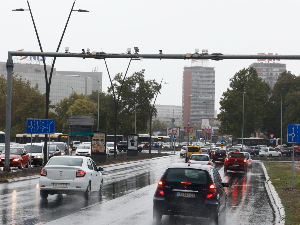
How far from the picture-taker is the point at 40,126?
30281mm

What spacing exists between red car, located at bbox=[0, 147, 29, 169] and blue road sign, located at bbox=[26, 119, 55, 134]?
9.10ft

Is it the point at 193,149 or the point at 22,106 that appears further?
the point at 22,106

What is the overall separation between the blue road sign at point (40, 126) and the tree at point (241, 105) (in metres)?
67.4

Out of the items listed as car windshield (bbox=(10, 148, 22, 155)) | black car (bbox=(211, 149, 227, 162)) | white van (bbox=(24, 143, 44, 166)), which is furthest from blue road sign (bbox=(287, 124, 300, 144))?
black car (bbox=(211, 149, 227, 162))

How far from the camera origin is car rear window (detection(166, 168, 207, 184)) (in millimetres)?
11469

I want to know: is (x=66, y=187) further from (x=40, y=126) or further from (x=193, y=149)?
(x=193, y=149)

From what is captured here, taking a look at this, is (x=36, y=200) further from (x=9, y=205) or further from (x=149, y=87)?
(x=149, y=87)

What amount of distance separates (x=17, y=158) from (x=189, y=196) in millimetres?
22687

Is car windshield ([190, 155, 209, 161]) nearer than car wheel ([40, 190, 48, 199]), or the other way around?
car wheel ([40, 190, 48, 199])

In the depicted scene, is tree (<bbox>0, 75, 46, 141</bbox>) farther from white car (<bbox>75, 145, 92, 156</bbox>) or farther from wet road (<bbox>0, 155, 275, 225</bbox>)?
wet road (<bbox>0, 155, 275, 225</bbox>)

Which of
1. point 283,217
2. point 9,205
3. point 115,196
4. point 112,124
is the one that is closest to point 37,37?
point 115,196

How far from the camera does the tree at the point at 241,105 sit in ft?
311

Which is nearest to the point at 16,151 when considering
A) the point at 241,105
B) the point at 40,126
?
the point at 40,126

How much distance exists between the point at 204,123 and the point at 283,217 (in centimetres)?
12871
